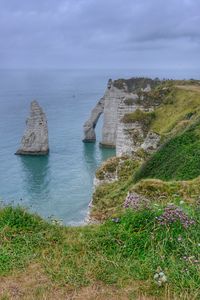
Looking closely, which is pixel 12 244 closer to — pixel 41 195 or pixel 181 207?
pixel 181 207

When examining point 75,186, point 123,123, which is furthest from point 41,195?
point 123,123

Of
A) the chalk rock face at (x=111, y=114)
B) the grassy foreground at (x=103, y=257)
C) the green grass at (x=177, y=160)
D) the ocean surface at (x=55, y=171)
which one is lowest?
the ocean surface at (x=55, y=171)

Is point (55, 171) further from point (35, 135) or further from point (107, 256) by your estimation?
point (107, 256)

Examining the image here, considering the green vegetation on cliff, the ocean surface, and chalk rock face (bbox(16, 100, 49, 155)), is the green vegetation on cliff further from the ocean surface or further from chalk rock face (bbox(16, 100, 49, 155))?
chalk rock face (bbox(16, 100, 49, 155))

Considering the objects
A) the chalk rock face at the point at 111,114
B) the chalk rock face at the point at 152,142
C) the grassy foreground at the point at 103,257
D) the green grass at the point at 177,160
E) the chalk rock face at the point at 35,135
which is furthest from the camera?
the chalk rock face at the point at 111,114

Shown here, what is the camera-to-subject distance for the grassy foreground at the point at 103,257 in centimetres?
625

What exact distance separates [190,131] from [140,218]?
2275cm

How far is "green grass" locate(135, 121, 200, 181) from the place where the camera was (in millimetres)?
23712

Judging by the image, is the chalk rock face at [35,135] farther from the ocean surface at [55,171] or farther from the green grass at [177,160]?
the green grass at [177,160]

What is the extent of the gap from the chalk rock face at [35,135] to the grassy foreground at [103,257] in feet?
231

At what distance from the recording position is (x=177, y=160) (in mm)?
26391

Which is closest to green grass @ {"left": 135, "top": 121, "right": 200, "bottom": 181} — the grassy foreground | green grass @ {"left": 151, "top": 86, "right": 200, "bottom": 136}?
the grassy foreground

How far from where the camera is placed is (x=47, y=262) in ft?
23.0

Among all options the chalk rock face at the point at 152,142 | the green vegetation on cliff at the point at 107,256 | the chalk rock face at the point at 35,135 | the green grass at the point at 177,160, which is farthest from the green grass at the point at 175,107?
the green vegetation on cliff at the point at 107,256
